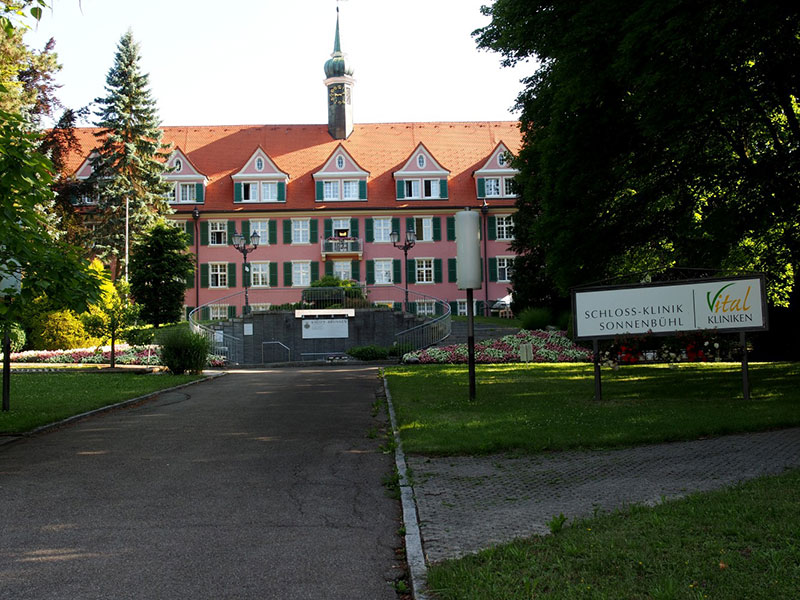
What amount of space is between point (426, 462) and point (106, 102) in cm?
4807

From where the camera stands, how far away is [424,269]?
5491 cm

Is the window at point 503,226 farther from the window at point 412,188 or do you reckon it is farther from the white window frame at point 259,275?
the white window frame at point 259,275

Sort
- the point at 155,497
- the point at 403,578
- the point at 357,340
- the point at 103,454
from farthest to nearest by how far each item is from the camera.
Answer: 1. the point at 357,340
2. the point at 103,454
3. the point at 155,497
4. the point at 403,578

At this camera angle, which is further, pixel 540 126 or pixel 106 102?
pixel 106 102

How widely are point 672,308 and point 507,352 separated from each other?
17.1 meters

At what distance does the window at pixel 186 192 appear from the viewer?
56.0 m

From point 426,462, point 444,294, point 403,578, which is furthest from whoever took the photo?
point 444,294

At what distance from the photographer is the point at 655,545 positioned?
4797 millimetres

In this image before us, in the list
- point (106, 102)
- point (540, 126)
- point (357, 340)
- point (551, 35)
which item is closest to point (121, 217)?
point (106, 102)

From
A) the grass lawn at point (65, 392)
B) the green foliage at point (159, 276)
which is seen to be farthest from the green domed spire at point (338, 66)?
the grass lawn at point (65, 392)

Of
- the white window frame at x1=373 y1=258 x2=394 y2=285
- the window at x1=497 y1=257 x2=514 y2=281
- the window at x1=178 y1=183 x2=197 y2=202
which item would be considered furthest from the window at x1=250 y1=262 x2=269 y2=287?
the window at x1=497 y1=257 x2=514 y2=281

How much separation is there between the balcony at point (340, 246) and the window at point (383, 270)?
5.98 feet

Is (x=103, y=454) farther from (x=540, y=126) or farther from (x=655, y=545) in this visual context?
(x=540, y=126)

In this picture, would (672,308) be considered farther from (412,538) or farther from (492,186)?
(492,186)
